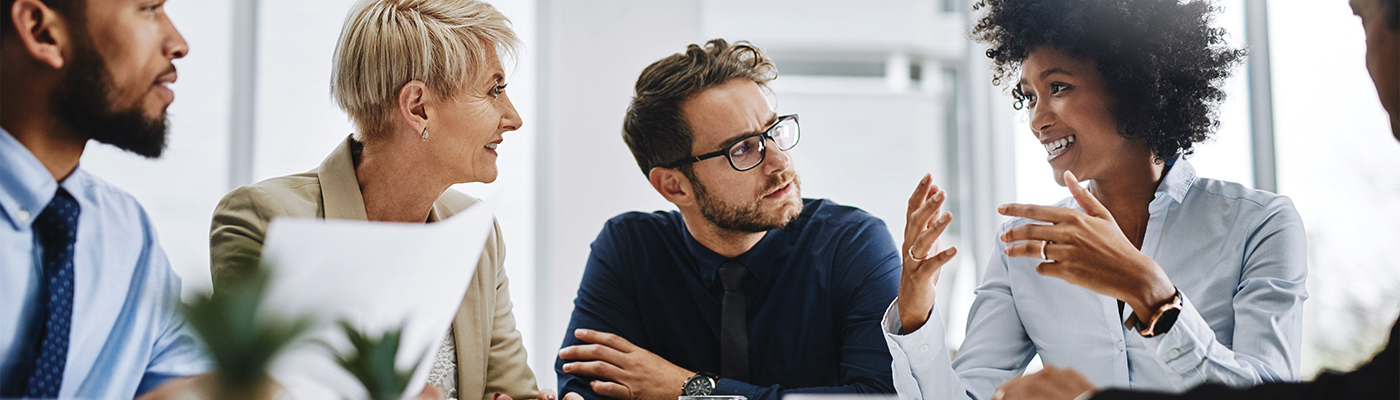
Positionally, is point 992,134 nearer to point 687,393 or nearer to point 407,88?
point 687,393

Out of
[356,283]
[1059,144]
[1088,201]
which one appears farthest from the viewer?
[1059,144]

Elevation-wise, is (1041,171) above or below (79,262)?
below

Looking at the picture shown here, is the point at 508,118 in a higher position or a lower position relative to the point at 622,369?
higher

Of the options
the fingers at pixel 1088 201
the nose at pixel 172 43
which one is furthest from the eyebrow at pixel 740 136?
the nose at pixel 172 43

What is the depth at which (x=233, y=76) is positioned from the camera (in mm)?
2984

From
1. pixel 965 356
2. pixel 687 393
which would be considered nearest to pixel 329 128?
pixel 687 393

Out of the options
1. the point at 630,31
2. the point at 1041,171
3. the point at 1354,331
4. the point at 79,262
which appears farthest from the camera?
the point at 1041,171

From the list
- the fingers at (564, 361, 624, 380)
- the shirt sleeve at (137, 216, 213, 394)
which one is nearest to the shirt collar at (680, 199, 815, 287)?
the fingers at (564, 361, 624, 380)

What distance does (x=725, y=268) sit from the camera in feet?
6.36

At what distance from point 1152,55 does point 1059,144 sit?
248 millimetres

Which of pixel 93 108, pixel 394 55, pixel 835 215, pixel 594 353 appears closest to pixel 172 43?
pixel 93 108

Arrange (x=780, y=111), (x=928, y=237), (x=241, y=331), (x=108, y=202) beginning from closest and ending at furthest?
(x=241, y=331), (x=108, y=202), (x=928, y=237), (x=780, y=111)

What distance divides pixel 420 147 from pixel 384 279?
1.12 metres

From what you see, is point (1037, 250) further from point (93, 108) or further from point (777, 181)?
point (93, 108)
